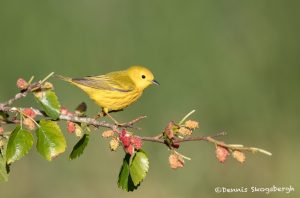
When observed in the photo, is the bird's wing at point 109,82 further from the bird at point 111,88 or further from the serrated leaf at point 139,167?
the serrated leaf at point 139,167

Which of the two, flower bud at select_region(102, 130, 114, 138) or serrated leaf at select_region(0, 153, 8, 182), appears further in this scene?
flower bud at select_region(102, 130, 114, 138)

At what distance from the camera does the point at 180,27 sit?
685 cm

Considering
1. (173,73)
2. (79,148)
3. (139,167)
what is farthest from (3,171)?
(173,73)

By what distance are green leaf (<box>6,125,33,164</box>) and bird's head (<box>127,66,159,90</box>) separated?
2.22 m

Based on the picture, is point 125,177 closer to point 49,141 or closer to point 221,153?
point 49,141

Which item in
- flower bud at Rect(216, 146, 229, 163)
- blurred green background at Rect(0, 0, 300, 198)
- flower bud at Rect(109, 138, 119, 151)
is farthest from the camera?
blurred green background at Rect(0, 0, 300, 198)

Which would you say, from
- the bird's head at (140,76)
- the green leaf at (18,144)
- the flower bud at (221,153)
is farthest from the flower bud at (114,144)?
the bird's head at (140,76)

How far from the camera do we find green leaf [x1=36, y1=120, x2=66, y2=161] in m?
2.45

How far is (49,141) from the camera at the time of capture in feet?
8.07

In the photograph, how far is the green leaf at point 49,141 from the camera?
2.45 meters

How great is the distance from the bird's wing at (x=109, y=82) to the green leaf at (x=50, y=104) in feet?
4.89

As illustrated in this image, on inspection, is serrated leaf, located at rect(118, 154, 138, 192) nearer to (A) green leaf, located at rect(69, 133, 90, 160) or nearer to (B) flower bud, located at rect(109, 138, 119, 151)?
(B) flower bud, located at rect(109, 138, 119, 151)

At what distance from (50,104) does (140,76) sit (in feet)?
7.52

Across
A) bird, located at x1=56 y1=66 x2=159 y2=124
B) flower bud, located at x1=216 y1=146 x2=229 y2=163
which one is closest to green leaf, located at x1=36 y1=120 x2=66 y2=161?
flower bud, located at x1=216 y1=146 x2=229 y2=163
